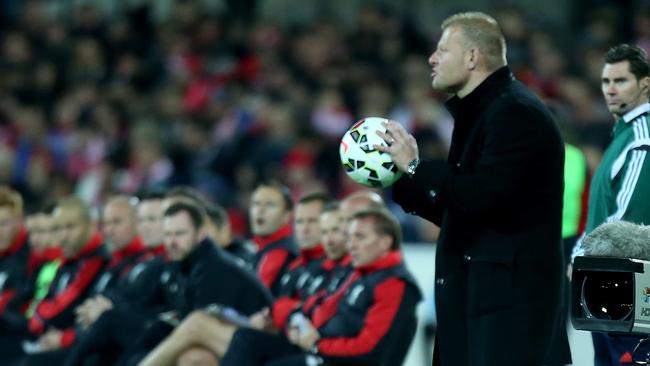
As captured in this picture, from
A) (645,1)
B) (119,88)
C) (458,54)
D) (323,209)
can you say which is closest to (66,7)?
(119,88)

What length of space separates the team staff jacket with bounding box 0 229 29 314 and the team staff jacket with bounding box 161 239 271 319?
7.10 feet

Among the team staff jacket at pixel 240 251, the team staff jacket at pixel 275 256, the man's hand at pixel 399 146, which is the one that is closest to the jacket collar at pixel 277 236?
the team staff jacket at pixel 275 256

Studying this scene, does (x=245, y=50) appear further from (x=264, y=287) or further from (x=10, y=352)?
(x=264, y=287)

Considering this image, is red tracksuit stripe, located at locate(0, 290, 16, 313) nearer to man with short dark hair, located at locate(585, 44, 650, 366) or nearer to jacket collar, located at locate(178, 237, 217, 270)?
jacket collar, located at locate(178, 237, 217, 270)

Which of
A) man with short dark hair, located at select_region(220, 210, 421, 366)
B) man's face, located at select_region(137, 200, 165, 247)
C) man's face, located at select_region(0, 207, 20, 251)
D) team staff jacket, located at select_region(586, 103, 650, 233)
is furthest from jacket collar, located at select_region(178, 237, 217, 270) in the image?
team staff jacket, located at select_region(586, 103, 650, 233)

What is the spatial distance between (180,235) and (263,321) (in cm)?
77

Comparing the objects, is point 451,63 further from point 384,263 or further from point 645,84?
point 384,263

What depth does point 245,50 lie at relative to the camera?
14.9m

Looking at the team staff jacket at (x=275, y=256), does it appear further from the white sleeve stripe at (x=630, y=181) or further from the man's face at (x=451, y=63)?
the man's face at (x=451, y=63)

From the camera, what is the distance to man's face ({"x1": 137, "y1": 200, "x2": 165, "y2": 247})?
942cm

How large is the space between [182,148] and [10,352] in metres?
4.27

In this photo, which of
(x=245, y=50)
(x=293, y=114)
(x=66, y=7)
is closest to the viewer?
(x=293, y=114)

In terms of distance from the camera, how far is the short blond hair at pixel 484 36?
16.9 feet

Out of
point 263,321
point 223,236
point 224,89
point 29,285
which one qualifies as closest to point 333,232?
point 263,321
